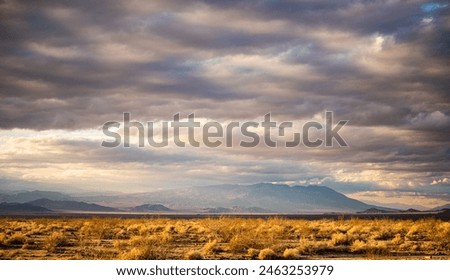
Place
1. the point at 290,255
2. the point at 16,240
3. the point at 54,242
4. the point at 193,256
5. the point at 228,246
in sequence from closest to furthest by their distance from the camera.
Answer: the point at 193,256 → the point at 290,255 → the point at 228,246 → the point at 54,242 → the point at 16,240

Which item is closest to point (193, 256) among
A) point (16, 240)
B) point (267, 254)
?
point (267, 254)

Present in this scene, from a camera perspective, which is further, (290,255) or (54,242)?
(54,242)

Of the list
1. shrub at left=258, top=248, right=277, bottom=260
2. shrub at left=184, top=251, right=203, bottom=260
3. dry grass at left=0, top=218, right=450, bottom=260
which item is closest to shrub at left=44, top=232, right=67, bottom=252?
dry grass at left=0, top=218, right=450, bottom=260

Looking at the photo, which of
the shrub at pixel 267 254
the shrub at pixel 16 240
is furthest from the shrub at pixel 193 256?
the shrub at pixel 16 240

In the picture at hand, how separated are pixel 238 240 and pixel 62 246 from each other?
7396 millimetres

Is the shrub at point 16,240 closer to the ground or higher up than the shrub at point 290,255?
higher up

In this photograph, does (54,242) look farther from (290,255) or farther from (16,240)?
(290,255)

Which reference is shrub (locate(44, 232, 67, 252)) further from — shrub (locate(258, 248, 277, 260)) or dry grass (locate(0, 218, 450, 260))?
shrub (locate(258, 248, 277, 260))

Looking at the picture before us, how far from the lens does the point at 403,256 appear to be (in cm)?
2002

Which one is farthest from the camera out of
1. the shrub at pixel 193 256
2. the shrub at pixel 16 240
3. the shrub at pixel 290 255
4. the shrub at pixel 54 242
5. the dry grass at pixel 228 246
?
the shrub at pixel 16 240

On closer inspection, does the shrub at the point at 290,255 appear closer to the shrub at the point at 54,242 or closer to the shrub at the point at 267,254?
the shrub at the point at 267,254
